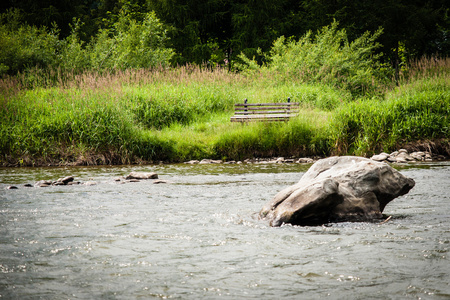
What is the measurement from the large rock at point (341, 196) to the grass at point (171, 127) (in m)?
8.35

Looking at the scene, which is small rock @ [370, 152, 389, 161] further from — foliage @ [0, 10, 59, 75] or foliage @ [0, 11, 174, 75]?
foliage @ [0, 10, 59, 75]

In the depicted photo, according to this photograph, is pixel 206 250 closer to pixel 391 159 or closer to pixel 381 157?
pixel 381 157

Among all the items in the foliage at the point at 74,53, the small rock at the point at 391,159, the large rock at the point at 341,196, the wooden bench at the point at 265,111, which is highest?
the foliage at the point at 74,53

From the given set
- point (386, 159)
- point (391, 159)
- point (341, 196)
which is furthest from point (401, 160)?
point (341, 196)

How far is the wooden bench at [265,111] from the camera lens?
55.0ft

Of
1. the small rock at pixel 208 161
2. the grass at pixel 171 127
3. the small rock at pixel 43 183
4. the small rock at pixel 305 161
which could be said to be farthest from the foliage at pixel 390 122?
the small rock at pixel 43 183

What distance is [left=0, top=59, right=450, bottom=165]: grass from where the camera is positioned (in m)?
15.1

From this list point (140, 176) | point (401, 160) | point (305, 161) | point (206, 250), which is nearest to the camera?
point (206, 250)

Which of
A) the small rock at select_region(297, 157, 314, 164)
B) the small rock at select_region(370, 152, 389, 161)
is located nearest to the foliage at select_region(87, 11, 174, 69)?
the small rock at select_region(297, 157, 314, 164)

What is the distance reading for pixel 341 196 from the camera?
630 centimetres

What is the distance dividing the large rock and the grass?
329 inches

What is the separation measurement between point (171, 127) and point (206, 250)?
12.2 meters

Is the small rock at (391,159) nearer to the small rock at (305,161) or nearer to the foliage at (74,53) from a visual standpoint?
the small rock at (305,161)

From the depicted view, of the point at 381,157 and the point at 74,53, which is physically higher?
the point at 74,53
